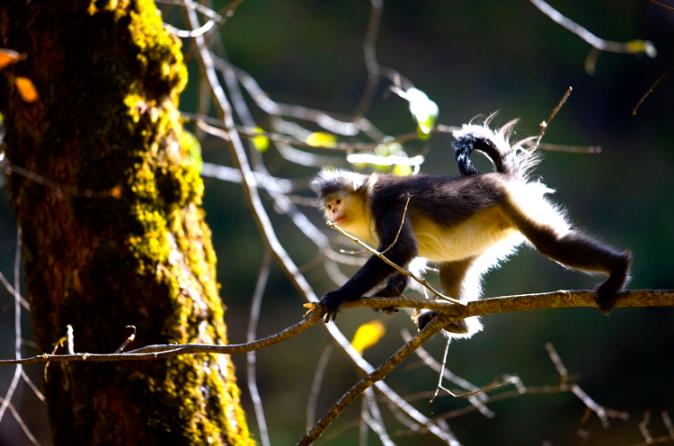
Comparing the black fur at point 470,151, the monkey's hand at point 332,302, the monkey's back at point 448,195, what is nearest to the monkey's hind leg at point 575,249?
the monkey's back at point 448,195

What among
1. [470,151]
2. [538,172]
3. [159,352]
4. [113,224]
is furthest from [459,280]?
[538,172]

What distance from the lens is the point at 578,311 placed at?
961 centimetres

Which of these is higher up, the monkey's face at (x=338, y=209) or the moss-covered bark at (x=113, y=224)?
the monkey's face at (x=338, y=209)

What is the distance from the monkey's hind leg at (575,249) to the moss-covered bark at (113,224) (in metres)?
1.32

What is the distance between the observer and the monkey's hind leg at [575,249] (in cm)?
269

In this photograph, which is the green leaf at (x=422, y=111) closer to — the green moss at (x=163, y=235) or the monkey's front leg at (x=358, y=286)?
the monkey's front leg at (x=358, y=286)

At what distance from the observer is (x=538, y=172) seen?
33.6ft

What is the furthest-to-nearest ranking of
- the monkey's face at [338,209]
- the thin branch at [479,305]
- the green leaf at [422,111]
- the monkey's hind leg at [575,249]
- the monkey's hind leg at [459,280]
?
1. the monkey's face at [338,209]
2. the monkey's hind leg at [459,280]
3. the green leaf at [422,111]
4. the monkey's hind leg at [575,249]
5. the thin branch at [479,305]

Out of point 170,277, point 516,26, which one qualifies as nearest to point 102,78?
point 170,277

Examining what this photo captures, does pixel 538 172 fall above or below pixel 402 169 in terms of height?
above

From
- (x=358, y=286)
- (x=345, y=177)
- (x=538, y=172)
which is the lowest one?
(x=358, y=286)

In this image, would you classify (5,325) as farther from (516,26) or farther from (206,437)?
(516,26)

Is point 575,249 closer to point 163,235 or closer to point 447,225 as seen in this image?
point 447,225

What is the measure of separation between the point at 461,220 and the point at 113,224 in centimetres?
152
